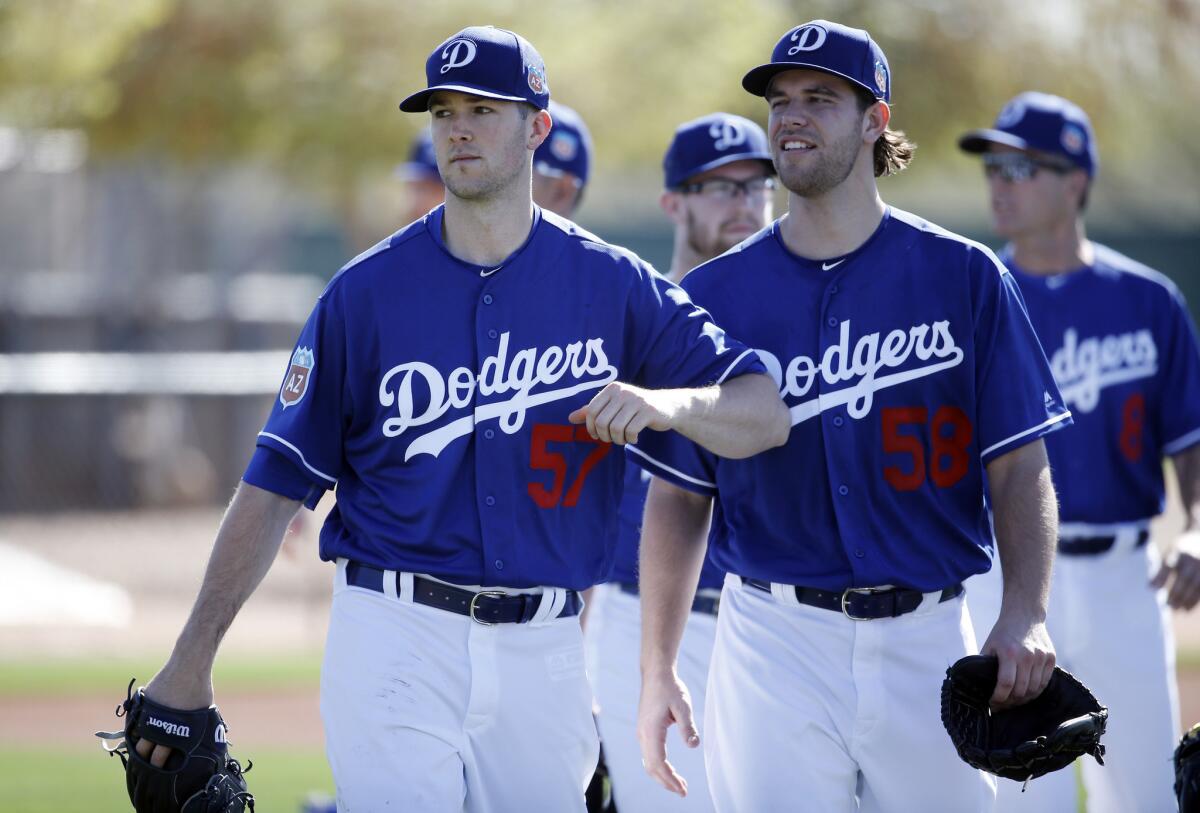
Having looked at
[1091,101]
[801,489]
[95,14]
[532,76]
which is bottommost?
[801,489]

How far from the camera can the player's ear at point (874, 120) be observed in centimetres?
404

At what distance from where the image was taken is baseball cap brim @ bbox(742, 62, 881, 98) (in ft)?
12.9

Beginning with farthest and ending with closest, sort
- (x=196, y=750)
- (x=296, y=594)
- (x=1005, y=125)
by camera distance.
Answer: (x=296, y=594) < (x=1005, y=125) < (x=196, y=750)

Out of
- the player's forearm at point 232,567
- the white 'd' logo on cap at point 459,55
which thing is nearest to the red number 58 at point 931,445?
A: the white 'd' logo on cap at point 459,55

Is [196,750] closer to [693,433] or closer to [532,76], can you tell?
[693,433]

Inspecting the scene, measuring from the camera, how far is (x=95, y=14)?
12.3 m

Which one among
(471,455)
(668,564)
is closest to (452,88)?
(471,455)

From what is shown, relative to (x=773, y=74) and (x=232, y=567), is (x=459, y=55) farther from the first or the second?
(x=232, y=567)

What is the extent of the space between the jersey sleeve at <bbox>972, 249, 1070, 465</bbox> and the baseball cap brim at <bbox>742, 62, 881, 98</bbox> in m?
0.51

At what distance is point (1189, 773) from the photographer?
12.3 ft

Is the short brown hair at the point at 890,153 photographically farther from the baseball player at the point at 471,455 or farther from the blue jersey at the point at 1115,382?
the blue jersey at the point at 1115,382

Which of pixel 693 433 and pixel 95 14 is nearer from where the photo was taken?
pixel 693 433

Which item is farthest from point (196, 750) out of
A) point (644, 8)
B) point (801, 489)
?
point (644, 8)

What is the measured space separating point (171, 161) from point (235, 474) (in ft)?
12.3
